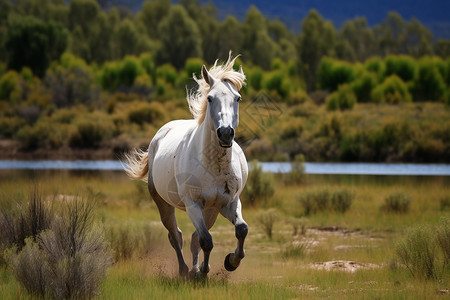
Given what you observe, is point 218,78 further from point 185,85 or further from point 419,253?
point 185,85

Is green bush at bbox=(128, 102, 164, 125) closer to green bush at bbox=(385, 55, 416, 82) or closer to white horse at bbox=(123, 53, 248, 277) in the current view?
green bush at bbox=(385, 55, 416, 82)

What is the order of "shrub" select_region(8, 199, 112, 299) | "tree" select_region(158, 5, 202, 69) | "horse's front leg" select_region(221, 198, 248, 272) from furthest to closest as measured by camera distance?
1. "tree" select_region(158, 5, 202, 69)
2. "horse's front leg" select_region(221, 198, 248, 272)
3. "shrub" select_region(8, 199, 112, 299)

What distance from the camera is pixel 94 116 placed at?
138ft

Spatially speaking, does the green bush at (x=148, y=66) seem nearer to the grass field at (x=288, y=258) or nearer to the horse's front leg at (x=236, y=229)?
the grass field at (x=288, y=258)

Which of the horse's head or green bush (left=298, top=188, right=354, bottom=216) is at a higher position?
the horse's head

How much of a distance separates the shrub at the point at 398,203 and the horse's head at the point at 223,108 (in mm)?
9703

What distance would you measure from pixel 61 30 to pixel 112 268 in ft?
229

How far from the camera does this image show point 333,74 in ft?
200

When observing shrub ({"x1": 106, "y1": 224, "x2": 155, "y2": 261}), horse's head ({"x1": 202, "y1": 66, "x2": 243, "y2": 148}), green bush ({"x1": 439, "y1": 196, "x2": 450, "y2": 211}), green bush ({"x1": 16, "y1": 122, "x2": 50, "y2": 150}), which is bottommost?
shrub ({"x1": 106, "y1": 224, "x2": 155, "y2": 261})

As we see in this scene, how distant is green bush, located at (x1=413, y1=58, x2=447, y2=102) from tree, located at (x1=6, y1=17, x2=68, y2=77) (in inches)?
1517

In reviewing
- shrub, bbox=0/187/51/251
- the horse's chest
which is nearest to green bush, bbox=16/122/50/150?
shrub, bbox=0/187/51/251

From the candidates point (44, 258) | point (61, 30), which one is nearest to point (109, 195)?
point (44, 258)

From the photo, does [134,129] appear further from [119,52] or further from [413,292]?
[119,52]

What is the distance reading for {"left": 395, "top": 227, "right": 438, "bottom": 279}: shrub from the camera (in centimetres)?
839
